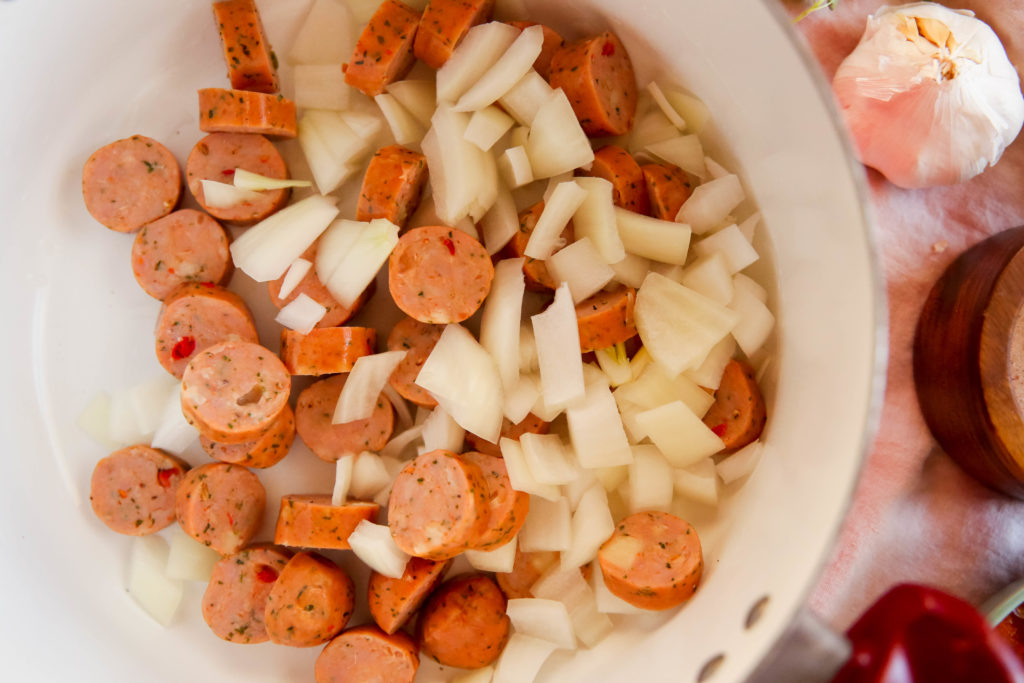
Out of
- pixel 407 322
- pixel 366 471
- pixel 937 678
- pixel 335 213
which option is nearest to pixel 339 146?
pixel 335 213

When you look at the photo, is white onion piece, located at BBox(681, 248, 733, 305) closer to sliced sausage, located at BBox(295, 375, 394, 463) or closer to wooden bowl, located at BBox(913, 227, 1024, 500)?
wooden bowl, located at BBox(913, 227, 1024, 500)

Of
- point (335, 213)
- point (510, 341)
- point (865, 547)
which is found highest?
point (335, 213)

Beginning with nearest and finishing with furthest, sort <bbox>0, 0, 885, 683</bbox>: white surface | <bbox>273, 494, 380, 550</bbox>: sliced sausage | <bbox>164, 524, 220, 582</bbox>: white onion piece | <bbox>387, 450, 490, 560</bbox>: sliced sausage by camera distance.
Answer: <bbox>0, 0, 885, 683</bbox>: white surface < <bbox>387, 450, 490, 560</bbox>: sliced sausage < <bbox>273, 494, 380, 550</bbox>: sliced sausage < <bbox>164, 524, 220, 582</bbox>: white onion piece

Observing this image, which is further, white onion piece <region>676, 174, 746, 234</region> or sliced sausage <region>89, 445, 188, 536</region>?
sliced sausage <region>89, 445, 188, 536</region>

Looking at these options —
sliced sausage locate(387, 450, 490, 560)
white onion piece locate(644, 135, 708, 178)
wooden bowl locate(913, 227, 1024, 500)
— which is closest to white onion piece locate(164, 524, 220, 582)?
sliced sausage locate(387, 450, 490, 560)

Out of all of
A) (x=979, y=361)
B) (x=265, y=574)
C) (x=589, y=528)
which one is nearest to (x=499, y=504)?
(x=589, y=528)

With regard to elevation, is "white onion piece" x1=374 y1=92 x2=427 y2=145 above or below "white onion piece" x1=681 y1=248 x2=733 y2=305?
above

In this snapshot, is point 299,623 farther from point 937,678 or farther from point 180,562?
point 937,678
